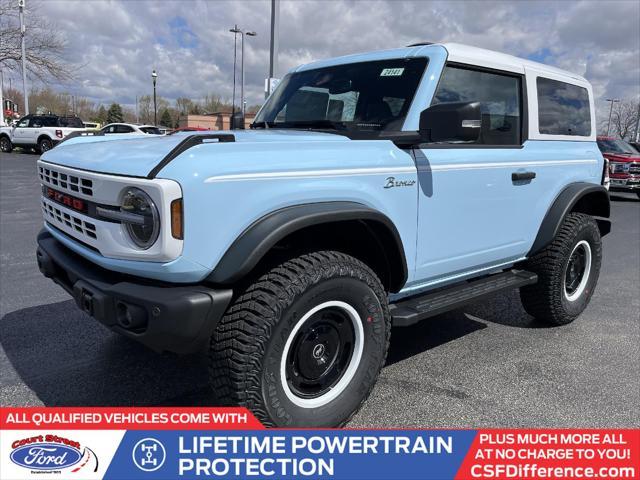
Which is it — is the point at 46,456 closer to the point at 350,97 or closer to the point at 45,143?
the point at 350,97

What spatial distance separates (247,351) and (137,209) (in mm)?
748

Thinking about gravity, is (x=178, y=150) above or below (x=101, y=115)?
below

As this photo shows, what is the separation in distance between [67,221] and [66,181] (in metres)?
0.22

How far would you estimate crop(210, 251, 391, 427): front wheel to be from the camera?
2238mm

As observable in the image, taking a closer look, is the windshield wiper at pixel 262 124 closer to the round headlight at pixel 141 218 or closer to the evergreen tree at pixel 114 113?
the round headlight at pixel 141 218

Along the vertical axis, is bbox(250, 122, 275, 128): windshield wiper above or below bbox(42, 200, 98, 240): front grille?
above

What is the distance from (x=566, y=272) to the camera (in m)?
4.35

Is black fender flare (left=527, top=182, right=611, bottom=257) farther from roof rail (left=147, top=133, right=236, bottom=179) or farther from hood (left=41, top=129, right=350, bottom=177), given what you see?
roof rail (left=147, top=133, right=236, bottom=179)

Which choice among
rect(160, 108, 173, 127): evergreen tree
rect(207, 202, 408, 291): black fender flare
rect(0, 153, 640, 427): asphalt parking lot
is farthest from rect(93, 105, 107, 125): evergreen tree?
rect(207, 202, 408, 291): black fender flare

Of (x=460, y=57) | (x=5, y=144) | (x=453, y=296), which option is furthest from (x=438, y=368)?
(x=5, y=144)

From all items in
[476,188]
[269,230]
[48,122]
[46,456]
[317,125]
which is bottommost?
[46,456]

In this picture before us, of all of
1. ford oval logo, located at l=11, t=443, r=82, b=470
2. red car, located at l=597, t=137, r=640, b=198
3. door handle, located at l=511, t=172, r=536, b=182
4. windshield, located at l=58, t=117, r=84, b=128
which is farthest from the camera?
windshield, located at l=58, t=117, r=84, b=128

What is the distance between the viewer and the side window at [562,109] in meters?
3.98

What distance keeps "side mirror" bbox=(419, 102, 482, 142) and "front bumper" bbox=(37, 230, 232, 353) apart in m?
1.34
